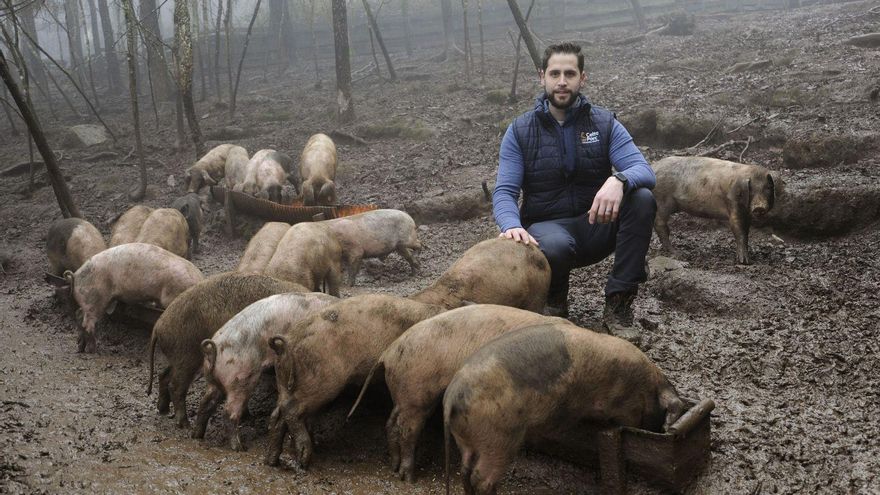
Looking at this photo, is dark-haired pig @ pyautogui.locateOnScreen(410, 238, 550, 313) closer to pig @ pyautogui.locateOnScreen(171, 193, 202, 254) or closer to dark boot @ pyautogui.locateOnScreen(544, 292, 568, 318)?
dark boot @ pyautogui.locateOnScreen(544, 292, 568, 318)

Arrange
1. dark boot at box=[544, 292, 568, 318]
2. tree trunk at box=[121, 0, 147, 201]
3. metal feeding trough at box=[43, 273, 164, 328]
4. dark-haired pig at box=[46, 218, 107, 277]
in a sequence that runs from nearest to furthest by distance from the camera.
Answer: dark boot at box=[544, 292, 568, 318] < metal feeding trough at box=[43, 273, 164, 328] < dark-haired pig at box=[46, 218, 107, 277] < tree trunk at box=[121, 0, 147, 201]

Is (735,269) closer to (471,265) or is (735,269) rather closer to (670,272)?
(670,272)

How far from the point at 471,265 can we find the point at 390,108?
9998 mm

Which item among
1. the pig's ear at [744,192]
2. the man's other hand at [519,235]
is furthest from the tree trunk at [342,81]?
the man's other hand at [519,235]

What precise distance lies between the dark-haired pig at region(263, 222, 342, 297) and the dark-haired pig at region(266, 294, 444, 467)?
6.56 ft

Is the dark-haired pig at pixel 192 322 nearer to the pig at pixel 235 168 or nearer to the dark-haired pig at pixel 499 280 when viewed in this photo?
the dark-haired pig at pixel 499 280

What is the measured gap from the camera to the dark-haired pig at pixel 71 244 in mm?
6719

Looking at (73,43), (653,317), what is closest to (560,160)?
(653,317)

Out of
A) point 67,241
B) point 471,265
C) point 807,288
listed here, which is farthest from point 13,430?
point 807,288

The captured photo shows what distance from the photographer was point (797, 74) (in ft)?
32.4

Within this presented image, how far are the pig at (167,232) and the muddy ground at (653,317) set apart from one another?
453 mm

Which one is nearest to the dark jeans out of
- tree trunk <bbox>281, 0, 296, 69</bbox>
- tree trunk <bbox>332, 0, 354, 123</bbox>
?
tree trunk <bbox>332, 0, 354, 123</bbox>

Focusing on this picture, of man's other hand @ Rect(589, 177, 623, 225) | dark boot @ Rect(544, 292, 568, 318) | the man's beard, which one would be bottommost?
dark boot @ Rect(544, 292, 568, 318)

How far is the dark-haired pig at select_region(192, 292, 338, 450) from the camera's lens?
12.7 ft
